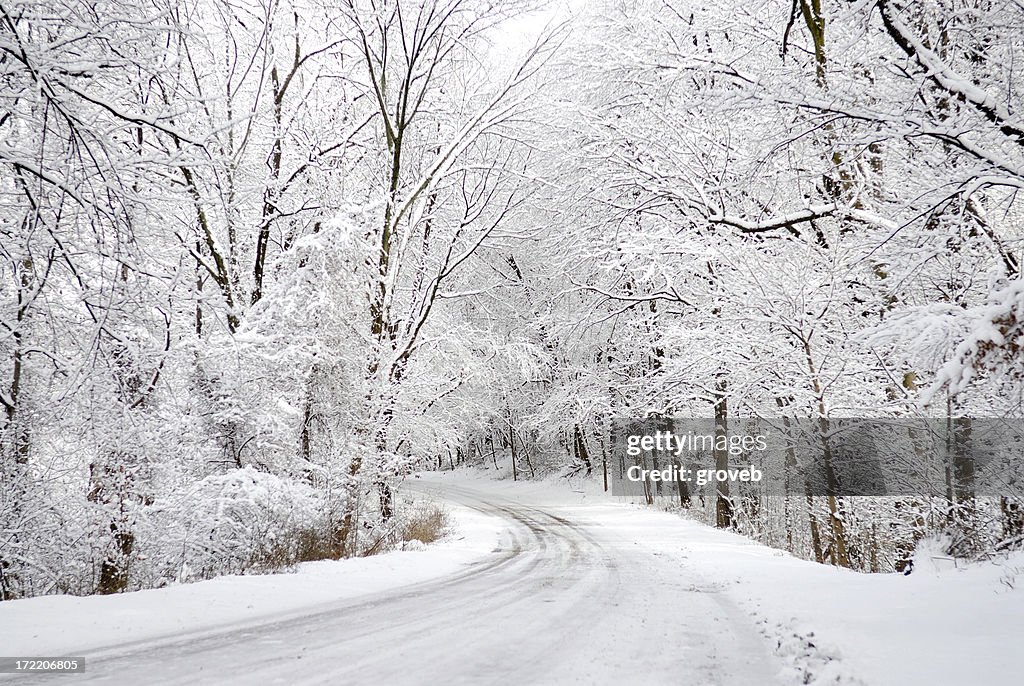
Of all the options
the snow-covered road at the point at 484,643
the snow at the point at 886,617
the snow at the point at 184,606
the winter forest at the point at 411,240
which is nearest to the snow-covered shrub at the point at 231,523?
the winter forest at the point at 411,240

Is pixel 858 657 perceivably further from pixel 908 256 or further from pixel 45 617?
pixel 45 617

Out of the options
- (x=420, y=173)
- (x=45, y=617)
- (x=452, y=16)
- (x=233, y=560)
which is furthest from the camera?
(x=420, y=173)

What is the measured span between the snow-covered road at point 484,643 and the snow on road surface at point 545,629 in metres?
0.02

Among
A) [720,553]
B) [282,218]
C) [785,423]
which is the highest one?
[282,218]

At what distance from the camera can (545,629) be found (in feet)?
16.6

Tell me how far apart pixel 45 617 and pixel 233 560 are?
4.01 m

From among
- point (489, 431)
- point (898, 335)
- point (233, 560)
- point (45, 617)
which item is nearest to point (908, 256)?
point (898, 335)

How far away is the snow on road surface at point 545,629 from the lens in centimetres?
373

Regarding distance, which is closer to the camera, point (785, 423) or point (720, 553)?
point (720, 553)

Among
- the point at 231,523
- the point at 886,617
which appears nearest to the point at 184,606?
the point at 231,523

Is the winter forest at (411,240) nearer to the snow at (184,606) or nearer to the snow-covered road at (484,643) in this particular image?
the snow at (184,606)

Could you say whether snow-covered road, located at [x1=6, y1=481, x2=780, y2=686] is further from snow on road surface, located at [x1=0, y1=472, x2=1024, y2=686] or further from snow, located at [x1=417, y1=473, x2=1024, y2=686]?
snow, located at [x1=417, y1=473, x2=1024, y2=686]

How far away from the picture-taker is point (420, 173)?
675 inches

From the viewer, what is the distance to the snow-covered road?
3.72 meters
